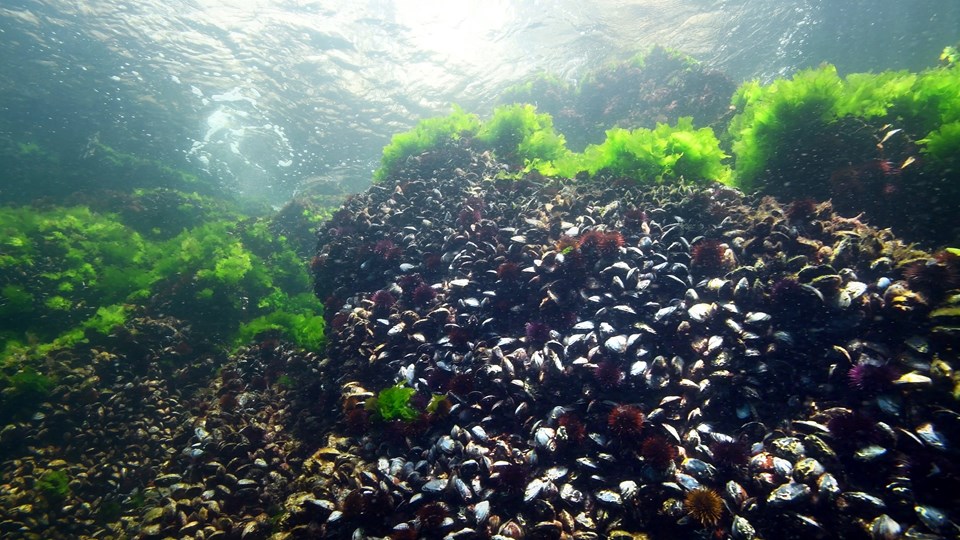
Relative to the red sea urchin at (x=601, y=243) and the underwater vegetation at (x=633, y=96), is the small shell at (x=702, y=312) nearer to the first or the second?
the red sea urchin at (x=601, y=243)

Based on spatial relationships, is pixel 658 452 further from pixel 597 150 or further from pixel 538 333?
pixel 597 150

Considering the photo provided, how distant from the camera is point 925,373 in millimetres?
3633

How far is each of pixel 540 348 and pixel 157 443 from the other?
749cm

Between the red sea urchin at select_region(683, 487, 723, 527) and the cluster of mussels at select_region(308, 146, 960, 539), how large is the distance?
16 mm

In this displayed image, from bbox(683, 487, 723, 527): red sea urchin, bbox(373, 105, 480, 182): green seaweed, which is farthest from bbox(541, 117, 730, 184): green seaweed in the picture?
bbox(683, 487, 723, 527): red sea urchin

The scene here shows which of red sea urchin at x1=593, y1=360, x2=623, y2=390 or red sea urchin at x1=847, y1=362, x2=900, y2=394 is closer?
red sea urchin at x1=847, y1=362, x2=900, y2=394

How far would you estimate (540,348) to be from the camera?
18.4ft

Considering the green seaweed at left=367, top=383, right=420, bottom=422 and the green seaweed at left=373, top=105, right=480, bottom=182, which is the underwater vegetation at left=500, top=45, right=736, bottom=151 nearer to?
the green seaweed at left=373, top=105, right=480, bottom=182

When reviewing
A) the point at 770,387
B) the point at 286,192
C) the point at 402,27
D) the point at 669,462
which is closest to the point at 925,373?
the point at 770,387

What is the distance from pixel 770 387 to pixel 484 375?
134 inches

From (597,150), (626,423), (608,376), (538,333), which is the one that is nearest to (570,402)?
(608,376)

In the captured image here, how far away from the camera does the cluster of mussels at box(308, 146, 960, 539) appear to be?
11.4 feet

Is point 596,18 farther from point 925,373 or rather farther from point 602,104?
point 925,373

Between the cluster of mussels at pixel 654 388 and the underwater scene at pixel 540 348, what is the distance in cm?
3
